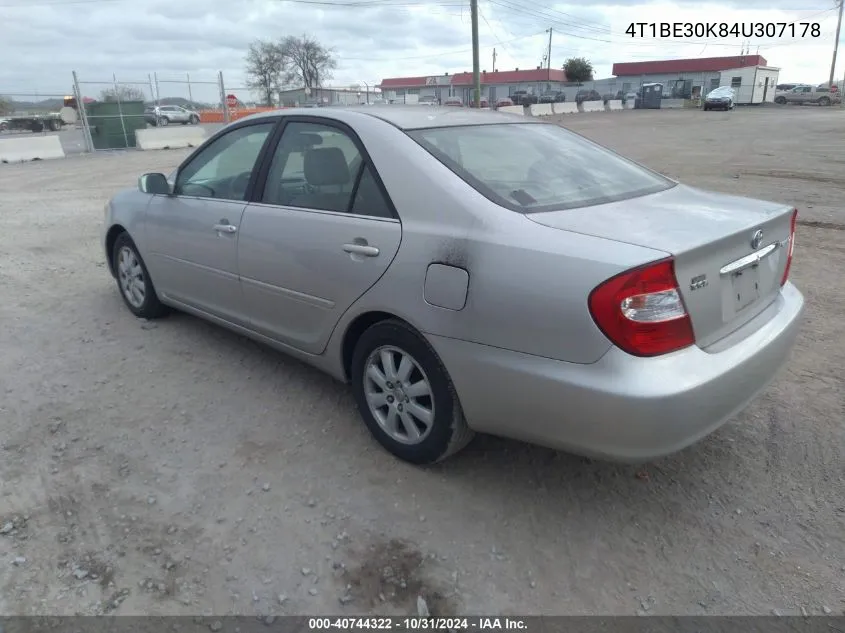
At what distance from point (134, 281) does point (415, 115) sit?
2868mm

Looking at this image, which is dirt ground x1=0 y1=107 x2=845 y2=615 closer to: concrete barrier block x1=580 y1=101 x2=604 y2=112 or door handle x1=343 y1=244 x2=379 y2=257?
door handle x1=343 y1=244 x2=379 y2=257

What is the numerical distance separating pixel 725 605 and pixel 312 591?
1.47m

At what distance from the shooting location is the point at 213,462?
3109 mm

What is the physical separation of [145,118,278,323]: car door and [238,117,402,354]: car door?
16 cm

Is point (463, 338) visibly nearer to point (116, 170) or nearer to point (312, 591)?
point (312, 591)

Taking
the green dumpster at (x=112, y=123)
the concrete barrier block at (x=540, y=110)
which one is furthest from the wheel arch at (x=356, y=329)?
the concrete barrier block at (x=540, y=110)

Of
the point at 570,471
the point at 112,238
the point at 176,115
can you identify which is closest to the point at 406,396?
the point at 570,471

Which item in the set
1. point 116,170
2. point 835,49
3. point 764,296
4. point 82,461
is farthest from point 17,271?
point 835,49

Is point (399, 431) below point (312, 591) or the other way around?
the other way around

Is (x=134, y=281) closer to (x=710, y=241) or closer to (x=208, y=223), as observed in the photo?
(x=208, y=223)

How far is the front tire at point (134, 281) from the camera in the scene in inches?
190

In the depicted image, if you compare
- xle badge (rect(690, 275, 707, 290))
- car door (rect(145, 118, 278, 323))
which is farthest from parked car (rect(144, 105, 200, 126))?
xle badge (rect(690, 275, 707, 290))

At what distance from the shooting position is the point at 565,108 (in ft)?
152

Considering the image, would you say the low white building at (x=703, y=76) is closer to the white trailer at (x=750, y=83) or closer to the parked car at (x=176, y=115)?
the white trailer at (x=750, y=83)
